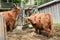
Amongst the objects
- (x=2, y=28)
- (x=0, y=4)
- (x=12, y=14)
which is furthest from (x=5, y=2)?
(x=2, y=28)

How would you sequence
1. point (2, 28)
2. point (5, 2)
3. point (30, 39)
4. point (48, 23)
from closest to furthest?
point (2, 28) < point (30, 39) < point (48, 23) < point (5, 2)

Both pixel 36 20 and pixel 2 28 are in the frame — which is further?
pixel 36 20

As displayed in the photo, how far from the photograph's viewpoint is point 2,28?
9.06 ft

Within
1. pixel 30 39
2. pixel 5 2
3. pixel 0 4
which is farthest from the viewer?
pixel 5 2

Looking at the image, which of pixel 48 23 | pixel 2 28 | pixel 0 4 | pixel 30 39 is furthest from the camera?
pixel 0 4

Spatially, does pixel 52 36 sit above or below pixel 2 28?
below

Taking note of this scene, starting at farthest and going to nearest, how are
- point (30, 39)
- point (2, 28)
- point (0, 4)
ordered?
1. point (0, 4)
2. point (30, 39)
3. point (2, 28)

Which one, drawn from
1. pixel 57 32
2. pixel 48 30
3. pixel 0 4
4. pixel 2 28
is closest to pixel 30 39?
pixel 48 30

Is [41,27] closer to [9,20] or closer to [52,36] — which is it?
[52,36]

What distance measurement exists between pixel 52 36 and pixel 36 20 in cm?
127

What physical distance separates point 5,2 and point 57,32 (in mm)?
24099

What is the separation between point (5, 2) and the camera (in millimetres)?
35000

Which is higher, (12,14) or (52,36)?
(12,14)

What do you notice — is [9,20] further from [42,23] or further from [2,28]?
[2,28]
